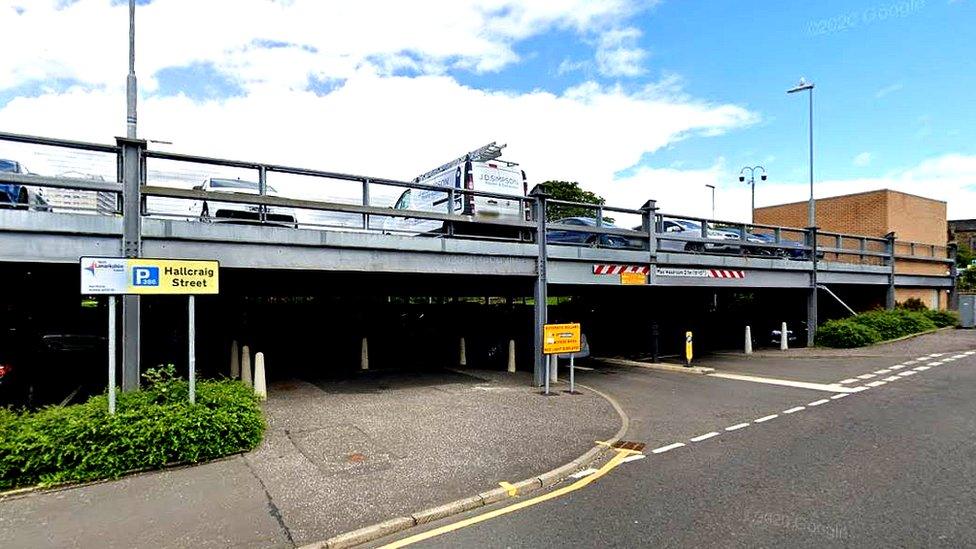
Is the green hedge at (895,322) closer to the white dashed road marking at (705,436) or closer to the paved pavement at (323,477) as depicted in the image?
the white dashed road marking at (705,436)

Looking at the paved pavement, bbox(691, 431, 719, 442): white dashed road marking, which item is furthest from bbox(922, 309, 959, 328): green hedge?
the paved pavement

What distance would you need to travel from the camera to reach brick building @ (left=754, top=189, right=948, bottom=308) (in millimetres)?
25078

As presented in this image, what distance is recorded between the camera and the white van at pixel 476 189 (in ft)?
40.9

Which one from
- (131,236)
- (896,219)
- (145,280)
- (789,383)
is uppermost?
(896,219)

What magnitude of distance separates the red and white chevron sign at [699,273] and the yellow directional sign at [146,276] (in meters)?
10.2

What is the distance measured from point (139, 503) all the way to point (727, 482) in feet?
18.8

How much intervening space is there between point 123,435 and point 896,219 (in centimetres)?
3055

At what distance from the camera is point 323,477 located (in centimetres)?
572

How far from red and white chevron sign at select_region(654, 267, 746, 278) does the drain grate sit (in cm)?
708

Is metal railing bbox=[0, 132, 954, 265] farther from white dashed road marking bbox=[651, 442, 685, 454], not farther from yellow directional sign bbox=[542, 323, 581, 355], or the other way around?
white dashed road marking bbox=[651, 442, 685, 454]

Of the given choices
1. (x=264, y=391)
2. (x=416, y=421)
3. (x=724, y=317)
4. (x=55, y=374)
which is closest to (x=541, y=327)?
(x=416, y=421)

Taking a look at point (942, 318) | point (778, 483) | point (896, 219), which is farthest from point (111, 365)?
point (896, 219)

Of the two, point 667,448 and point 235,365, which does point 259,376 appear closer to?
point 235,365

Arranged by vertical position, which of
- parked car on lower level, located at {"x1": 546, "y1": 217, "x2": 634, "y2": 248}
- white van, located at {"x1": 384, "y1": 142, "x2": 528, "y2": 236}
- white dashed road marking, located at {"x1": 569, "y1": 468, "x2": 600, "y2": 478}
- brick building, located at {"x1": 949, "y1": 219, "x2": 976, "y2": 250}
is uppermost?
brick building, located at {"x1": 949, "y1": 219, "x2": 976, "y2": 250}
